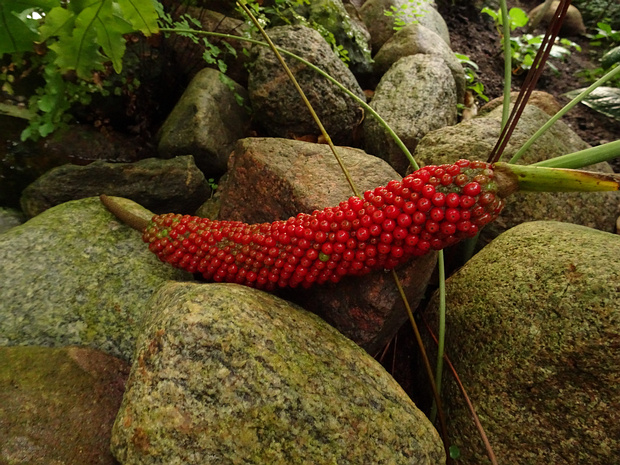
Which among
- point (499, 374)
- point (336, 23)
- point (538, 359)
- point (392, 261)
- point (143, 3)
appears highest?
point (143, 3)

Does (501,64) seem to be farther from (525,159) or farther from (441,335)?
(441,335)

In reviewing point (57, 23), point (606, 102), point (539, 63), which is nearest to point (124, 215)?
point (57, 23)

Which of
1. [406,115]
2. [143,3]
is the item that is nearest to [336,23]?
[406,115]

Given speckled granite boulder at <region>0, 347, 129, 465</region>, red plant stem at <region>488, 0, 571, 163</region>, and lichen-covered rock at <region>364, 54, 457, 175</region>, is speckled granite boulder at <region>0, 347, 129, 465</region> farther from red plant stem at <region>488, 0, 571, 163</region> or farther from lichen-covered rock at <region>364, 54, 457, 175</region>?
lichen-covered rock at <region>364, 54, 457, 175</region>

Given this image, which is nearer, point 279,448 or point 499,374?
point 279,448

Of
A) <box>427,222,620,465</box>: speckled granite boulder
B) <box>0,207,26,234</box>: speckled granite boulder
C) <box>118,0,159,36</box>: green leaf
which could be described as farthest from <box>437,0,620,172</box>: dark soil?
<box>0,207,26,234</box>: speckled granite boulder

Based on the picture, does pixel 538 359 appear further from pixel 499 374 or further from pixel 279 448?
pixel 279 448

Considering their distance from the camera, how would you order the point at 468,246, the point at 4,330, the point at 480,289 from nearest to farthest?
the point at 4,330, the point at 480,289, the point at 468,246
